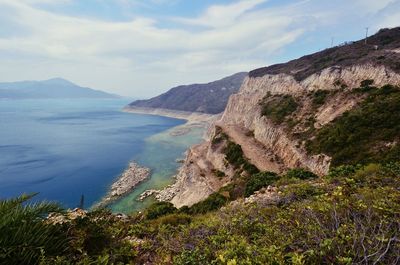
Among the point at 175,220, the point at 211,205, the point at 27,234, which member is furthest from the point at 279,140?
the point at 27,234

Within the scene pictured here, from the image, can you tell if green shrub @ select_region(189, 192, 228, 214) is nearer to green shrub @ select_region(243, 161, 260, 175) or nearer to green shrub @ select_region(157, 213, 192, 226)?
green shrub @ select_region(157, 213, 192, 226)

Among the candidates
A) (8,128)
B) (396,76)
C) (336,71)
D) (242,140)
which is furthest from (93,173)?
(8,128)

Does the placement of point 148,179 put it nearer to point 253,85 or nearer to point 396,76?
point 253,85

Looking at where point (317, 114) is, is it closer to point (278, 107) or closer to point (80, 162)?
point (278, 107)

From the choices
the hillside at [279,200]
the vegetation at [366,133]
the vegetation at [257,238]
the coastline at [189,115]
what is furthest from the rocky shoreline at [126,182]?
the coastline at [189,115]

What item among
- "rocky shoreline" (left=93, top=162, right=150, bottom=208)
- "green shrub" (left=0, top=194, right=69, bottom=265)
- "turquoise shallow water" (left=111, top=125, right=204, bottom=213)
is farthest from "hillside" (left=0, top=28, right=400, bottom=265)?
"rocky shoreline" (left=93, top=162, right=150, bottom=208)

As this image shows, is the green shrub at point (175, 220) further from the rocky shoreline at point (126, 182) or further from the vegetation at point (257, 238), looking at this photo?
the rocky shoreline at point (126, 182)
